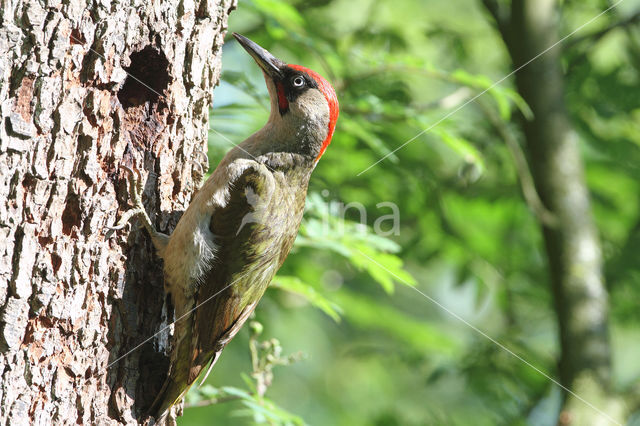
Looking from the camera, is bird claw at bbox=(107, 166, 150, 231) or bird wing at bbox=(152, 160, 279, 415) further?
bird wing at bbox=(152, 160, 279, 415)

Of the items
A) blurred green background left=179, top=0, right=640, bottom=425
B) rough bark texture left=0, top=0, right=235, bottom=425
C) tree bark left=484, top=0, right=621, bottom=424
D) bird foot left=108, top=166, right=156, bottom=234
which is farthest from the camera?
tree bark left=484, top=0, right=621, bottom=424

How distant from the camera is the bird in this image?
272cm

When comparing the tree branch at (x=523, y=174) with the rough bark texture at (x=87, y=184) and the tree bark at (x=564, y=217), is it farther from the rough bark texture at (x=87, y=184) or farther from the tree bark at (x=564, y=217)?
the rough bark texture at (x=87, y=184)

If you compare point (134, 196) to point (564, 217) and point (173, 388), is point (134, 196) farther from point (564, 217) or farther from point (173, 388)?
point (564, 217)

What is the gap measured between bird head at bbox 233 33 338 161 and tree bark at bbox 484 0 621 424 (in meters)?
2.63

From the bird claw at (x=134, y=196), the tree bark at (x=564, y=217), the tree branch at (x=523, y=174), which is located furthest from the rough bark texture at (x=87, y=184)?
the tree bark at (x=564, y=217)

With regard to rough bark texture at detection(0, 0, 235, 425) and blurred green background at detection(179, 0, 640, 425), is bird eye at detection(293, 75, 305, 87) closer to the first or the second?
blurred green background at detection(179, 0, 640, 425)

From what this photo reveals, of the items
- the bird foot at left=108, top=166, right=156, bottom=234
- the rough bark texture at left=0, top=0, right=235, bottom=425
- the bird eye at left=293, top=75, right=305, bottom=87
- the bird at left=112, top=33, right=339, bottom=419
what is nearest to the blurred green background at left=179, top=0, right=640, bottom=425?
the bird eye at left=293, top=75, right=305, bottom=87

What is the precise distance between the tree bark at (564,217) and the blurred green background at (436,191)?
19cm

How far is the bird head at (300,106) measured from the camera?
3.45 meters

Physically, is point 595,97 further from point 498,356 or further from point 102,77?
point 102,77

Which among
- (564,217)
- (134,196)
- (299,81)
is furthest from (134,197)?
(564,217)

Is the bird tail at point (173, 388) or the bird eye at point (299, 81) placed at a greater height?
the bird eye at point (299, 81)

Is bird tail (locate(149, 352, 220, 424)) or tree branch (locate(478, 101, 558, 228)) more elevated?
tree branch (locate(478, 101, 558, 228))
